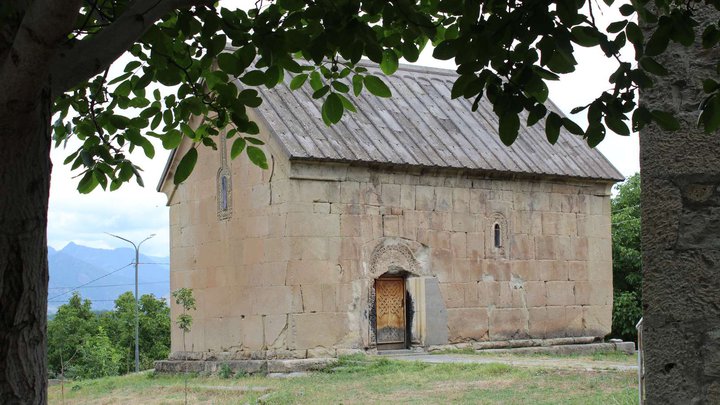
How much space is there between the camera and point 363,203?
17.3m

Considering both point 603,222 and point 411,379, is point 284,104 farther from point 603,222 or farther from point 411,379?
point 603,222

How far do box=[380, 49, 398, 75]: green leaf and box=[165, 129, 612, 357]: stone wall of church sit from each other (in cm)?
1160

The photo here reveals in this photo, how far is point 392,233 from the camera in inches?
696

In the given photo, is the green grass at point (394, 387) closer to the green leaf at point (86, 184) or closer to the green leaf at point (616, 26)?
the green leaf at point (86, 184)

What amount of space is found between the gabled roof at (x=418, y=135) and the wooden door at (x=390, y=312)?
232 centimetres

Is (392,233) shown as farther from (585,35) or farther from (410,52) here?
(585,35)

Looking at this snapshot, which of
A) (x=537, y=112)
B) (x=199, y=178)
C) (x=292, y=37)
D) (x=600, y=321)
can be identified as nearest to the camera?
(x=537, y=112)

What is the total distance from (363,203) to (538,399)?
652cm

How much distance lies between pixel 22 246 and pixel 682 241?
9.56ft

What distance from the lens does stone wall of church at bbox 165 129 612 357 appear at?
16.6m

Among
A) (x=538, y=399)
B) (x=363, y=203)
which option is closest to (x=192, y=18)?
(x=538, y=399)

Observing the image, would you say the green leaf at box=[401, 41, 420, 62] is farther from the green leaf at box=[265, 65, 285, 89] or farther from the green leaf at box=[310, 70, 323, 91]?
the green leaf at box=[265, 65, 285, 89]

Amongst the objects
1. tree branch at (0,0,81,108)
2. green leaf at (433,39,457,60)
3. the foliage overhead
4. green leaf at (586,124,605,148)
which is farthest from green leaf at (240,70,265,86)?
green leaf at (586,124,605,148)

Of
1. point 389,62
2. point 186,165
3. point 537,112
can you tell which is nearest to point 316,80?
point 389,62
